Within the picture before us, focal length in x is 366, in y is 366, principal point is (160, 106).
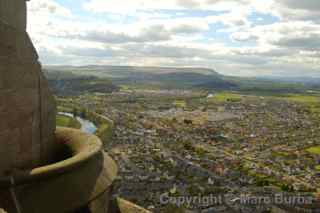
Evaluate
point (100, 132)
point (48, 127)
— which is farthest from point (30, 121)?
point (100, 132)

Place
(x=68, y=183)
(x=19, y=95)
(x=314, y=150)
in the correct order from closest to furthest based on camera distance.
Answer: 1. (x=19, y=95)
2. (x=68, y=183)
3. (x=314, y=150)

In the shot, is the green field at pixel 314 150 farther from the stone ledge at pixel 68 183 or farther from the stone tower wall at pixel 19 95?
the stone tower wall at pixel 19 95

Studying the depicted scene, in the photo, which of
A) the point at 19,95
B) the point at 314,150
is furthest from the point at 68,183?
the point at 314,150

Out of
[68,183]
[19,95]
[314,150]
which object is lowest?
[314,150]

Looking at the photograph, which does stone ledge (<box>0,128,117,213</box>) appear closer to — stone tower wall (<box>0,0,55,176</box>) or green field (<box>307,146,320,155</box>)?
stone tower wall (<box>0,0,55,176</box>)

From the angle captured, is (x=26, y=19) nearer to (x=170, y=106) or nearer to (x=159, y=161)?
(x=159, y=161)

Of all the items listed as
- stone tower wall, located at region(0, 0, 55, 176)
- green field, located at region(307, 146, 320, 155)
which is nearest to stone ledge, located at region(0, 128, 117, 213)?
stone tower wall, located at region(0, 0, 55, 176)

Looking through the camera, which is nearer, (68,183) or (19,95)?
(19,95)

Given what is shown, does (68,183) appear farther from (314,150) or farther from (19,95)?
(314,150)
